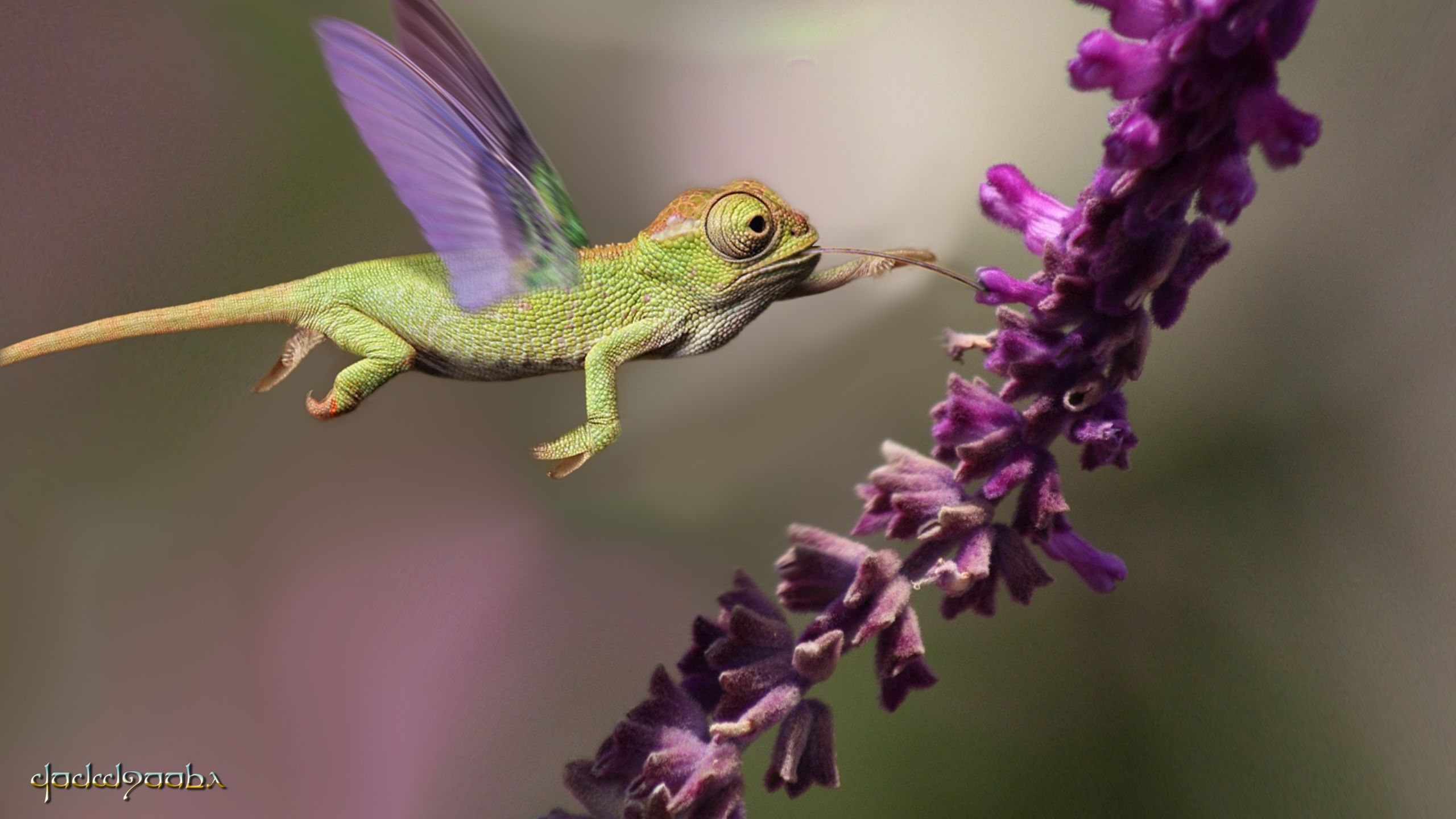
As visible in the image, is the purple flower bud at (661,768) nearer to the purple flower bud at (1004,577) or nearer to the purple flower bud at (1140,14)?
the purple flower bud at (1004,577)

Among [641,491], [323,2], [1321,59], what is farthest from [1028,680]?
[323,2]

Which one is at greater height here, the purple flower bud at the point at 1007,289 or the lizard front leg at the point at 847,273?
the lizard front leg at the point at 847,273

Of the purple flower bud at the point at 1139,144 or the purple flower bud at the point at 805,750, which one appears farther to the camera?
the purple flower bud at the point at 805,750

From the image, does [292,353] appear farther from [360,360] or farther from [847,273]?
[847,273]

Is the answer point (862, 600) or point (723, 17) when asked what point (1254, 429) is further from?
point (723, 17)

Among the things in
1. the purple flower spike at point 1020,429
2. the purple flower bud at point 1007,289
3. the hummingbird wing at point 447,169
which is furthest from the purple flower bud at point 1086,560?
the hummingbird wing at point 447,169

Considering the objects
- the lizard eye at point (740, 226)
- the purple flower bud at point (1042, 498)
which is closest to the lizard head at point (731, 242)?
the lizard eye at point (740, 226)

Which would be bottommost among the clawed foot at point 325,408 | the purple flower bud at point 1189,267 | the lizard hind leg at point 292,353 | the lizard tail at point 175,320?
the purple flower bud at point 1189,267
